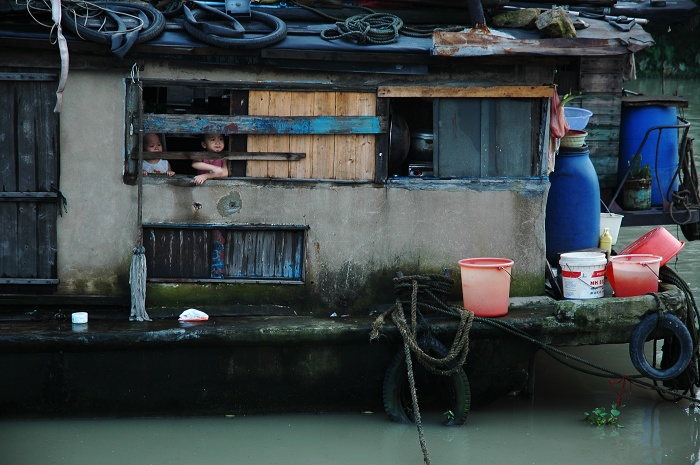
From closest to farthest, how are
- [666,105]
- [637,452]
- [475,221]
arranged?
[637,452] → [475,221] → [666,105]

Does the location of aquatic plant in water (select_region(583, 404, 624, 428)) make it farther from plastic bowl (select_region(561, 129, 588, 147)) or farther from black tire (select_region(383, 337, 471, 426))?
plastic bowl (select_region(561, 129, 588, 147))

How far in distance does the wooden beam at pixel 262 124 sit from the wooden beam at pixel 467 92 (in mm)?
240

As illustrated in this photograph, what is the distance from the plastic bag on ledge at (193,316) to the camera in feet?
25.4

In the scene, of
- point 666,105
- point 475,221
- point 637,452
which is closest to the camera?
point 637,452

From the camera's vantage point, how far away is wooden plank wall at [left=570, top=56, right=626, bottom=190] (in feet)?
32.6

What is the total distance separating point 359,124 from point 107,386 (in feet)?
9.35

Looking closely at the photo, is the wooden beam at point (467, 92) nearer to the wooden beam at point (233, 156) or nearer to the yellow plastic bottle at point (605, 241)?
the wooden beam at point (233, 156)

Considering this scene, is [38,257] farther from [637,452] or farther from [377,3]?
[637,452]

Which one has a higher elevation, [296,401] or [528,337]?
[528,337]

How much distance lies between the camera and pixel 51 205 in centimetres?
775

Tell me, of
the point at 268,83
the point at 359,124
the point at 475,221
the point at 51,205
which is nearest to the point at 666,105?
the point at 475,221

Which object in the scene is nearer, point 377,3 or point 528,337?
point 528,337

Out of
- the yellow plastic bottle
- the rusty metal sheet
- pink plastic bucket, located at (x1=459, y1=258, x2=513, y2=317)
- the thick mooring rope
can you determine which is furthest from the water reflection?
the rusty metal sheet

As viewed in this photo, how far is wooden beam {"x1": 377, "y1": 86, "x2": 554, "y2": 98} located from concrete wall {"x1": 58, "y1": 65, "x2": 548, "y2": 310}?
70 cm
